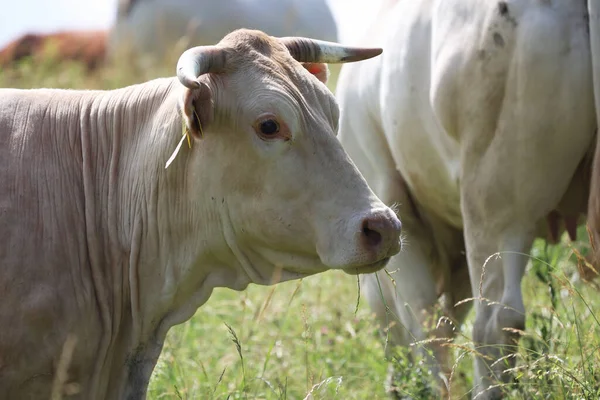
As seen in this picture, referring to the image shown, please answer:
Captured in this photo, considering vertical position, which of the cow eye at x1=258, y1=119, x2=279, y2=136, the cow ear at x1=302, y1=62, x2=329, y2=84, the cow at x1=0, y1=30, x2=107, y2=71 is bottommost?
the cow at x1=0, y1=30, x2=107, y2=71

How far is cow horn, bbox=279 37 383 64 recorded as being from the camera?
4.44 m

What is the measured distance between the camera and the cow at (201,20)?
16.2 meters

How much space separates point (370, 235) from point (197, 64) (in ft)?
2.76

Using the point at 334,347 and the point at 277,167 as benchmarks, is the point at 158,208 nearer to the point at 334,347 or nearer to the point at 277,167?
the point at 277,167

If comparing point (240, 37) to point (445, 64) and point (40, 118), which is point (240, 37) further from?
point (445, 64)

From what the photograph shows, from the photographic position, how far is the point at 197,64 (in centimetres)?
398

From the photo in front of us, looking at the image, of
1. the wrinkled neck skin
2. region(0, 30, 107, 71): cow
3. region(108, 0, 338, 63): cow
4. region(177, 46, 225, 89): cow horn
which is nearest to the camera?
region(177, 46, 225, 89): cow horn

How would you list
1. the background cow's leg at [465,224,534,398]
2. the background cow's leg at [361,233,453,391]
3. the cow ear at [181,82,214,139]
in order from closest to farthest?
the cow ear at [181,82,214,139] → the background cow's leg at [465,224,534,398] → the background cow's leg at [361,233,453,391]

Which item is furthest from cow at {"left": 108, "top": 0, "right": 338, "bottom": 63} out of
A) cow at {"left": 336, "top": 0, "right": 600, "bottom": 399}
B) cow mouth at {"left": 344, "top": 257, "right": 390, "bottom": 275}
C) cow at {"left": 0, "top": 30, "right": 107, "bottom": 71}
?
cow mouth at {"left": 344, "top": 257, "right": 390, "bottom": 275}

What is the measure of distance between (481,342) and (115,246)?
6.11ft

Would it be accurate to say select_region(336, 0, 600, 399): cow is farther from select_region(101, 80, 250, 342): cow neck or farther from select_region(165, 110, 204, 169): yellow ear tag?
select_region(165, 110, 204, 169): yellow ear tag

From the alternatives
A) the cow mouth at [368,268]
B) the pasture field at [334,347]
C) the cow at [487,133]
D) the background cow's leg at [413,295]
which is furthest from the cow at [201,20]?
the cow mouth at [368,268]

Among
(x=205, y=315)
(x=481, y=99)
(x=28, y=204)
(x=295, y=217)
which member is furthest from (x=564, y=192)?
(x=205, y=315)

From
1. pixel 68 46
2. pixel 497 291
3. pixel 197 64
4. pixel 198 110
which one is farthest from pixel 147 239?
pixel 68 46
